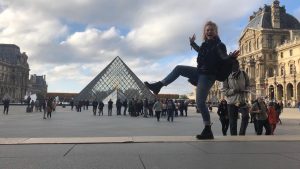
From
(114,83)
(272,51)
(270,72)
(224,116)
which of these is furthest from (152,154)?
(272,51)

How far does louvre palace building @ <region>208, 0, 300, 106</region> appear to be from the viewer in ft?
231

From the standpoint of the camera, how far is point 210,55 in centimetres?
591

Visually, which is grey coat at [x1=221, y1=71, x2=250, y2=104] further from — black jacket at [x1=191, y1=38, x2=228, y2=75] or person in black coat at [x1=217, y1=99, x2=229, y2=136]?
person in black coat at [x1=217, y1=99, x2=229, y2=136]

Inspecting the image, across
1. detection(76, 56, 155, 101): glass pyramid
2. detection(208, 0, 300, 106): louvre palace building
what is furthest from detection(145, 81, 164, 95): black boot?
detection(208, 0, 300, 106): louvre palace building

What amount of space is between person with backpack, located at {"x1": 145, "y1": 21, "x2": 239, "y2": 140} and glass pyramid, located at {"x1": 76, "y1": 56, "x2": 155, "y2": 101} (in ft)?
137

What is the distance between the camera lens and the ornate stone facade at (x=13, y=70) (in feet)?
376

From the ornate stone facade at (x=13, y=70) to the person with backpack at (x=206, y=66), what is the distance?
113635mm

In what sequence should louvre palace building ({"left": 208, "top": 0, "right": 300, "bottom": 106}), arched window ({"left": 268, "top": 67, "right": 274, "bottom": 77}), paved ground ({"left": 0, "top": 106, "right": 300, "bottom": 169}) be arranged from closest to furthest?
paved ground ({"left": 0, "top": 106, "right": 300, "bottom": 169}) < louvre palace building ({"left": 208, "top": 0, "right": 300, "bottom": 106}) < arched window ({"left": 268, "top": 67, "right": 274, "bottom": 77})

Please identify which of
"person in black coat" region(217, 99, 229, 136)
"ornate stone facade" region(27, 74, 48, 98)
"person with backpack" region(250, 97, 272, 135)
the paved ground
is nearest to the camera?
the paved ground

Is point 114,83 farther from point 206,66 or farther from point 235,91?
point 206,66

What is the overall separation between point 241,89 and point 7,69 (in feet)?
377

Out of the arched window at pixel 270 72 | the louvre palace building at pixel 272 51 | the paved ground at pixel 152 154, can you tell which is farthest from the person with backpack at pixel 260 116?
the arched window at pixel 270 72

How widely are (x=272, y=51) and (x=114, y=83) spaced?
39581 mm

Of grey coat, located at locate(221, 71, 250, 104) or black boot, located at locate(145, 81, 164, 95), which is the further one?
grey coat, located at locate(221, 71, 250, 104)
